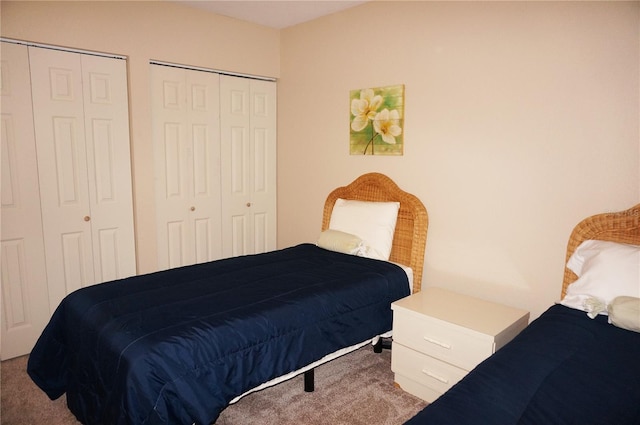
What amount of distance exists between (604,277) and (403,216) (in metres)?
1.38

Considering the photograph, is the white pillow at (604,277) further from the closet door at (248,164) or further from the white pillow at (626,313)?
the closet door at (248,164)

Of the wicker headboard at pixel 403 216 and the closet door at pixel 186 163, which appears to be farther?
the closet door at pixel 186 163

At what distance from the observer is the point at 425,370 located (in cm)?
233

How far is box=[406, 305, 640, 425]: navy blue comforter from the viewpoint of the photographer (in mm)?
→ 1267

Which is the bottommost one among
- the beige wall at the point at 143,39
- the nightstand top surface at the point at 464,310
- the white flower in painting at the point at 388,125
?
the nightstand top surface at the point at 464,310

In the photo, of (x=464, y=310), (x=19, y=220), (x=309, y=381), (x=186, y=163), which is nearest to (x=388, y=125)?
(x=464, y=310)

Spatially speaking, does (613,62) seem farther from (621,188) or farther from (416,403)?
(416,403)

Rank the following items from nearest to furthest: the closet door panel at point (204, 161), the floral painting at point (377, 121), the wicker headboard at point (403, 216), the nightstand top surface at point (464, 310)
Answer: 1. the nightstand top surface at point (464, 310)
2. the wicker headboard at point (403, 216)
3. the floral painting at point (377, 121)
4. the closet door panel at point (204, 161)

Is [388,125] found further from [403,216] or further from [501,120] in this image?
[501,120]

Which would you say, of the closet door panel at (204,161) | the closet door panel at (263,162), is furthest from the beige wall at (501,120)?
the closet door panel at (204,161)

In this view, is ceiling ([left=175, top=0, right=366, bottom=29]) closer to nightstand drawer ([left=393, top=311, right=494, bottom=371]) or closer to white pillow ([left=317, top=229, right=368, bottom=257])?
white pillow ([left=317, top=229, right=368, bottom=257])

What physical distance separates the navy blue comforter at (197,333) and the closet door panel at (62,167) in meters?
0.90

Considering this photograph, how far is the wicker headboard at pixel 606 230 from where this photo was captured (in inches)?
82.0

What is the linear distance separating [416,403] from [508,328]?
66 centimetres
